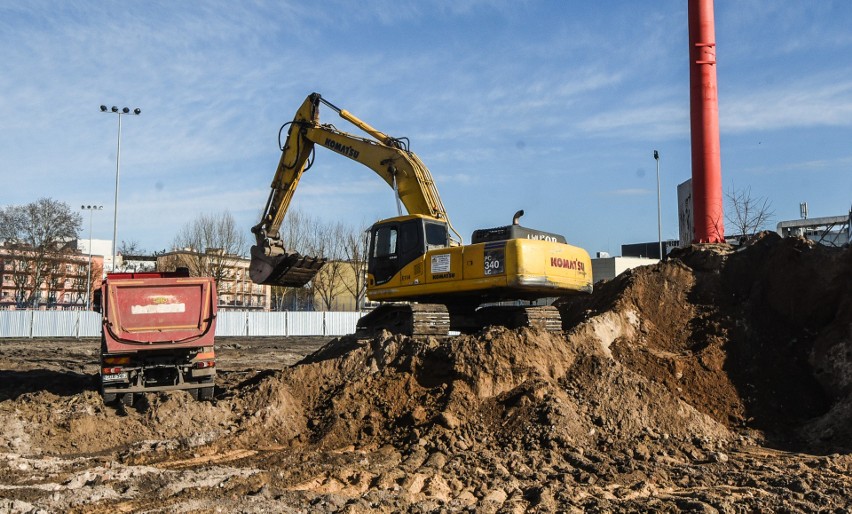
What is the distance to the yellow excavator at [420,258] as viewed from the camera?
14.0 m

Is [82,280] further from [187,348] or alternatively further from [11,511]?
[11,511]

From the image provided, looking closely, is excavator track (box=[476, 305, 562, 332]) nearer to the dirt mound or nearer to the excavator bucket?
the dirt mound

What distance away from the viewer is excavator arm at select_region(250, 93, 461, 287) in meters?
15.8

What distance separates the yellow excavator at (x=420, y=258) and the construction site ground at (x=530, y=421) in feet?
4.12

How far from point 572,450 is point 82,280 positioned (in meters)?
65.9

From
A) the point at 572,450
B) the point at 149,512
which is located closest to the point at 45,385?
the point at 149,512

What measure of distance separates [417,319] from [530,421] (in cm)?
415

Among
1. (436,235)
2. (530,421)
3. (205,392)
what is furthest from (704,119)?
(205,392)

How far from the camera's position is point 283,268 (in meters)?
15.9

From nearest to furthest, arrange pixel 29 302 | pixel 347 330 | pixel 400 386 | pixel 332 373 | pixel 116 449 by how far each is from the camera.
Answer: pixel 116 449
pixel 400 386
pixel 332 373
pixel 347 330
pixel 29 302

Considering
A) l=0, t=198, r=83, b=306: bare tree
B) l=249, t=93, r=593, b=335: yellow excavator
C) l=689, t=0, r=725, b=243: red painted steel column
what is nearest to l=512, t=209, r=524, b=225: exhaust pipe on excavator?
l=249, t=93, r=593, b=335: yellow excavator

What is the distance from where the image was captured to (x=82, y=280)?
6731 cm

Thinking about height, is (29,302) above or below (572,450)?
above

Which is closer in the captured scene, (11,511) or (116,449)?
(11,511)
